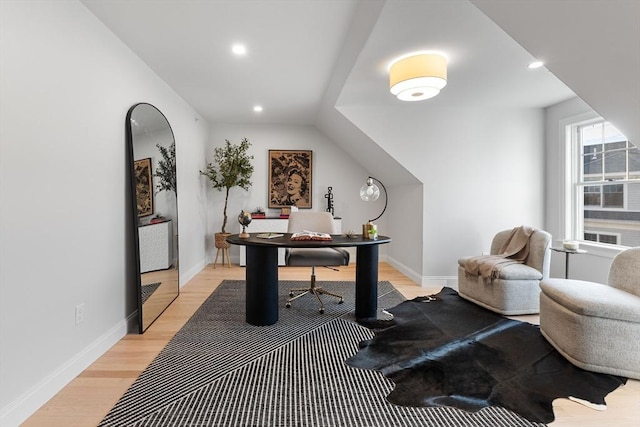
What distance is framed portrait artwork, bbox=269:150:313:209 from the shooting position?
208 inches

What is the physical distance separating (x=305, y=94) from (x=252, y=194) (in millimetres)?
2124

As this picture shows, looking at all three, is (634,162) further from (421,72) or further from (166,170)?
(166,170)

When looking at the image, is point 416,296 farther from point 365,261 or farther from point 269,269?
point 269,269

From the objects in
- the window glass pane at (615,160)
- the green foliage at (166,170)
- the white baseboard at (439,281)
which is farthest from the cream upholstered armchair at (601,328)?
the green foliage at (166,170)

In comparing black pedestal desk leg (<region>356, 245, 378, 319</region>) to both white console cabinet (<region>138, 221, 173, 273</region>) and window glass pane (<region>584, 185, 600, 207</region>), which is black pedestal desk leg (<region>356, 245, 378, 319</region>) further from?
window glass pane (<region>584, 185, 600, 207</region>)

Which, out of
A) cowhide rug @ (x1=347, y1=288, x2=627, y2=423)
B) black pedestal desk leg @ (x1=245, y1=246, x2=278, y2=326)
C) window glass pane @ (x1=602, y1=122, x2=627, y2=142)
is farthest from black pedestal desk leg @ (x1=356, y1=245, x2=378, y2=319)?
window glass pane @ (x1=602, y1=122, x2=627, y2=142)

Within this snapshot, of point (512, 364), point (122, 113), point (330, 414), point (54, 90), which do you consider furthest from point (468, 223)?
point (54, 90)

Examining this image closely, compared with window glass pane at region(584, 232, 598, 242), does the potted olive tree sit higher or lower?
higher

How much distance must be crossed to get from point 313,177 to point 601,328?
4137 millimetres

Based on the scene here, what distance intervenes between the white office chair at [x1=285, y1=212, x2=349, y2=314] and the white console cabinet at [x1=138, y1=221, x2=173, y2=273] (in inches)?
46.5

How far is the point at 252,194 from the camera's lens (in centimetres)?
530

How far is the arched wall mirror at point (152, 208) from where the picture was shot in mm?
2543

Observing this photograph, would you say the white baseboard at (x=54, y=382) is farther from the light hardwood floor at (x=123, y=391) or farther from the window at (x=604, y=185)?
the window at (x=604, y=185)

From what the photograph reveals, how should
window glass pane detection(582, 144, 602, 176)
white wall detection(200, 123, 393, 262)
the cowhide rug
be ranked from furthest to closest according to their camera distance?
white wall detection(200, 123, 393, 262), window glass pane detection(582, 144, 602, 176), the cowhide rug
